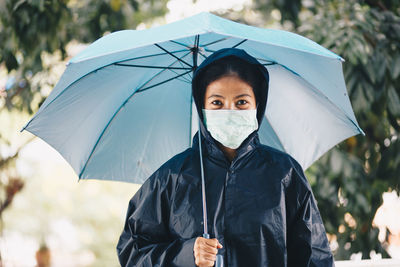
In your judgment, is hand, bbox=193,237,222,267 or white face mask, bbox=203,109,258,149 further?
white face mask, bbox=203,109,258,149

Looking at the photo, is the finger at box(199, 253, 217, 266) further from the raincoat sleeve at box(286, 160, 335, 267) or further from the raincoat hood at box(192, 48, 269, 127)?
the raincoat hood at box(192, 48, 269, 127)

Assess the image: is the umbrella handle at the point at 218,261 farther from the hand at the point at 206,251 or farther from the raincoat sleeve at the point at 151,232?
the raincoat sleeve at the point at 151,232

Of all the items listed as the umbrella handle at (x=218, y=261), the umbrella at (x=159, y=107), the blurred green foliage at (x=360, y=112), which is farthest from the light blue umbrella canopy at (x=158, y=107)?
the blurred green foliage at (x=360, y=112)

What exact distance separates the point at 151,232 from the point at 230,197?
1.20 ft

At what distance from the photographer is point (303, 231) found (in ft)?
6.89

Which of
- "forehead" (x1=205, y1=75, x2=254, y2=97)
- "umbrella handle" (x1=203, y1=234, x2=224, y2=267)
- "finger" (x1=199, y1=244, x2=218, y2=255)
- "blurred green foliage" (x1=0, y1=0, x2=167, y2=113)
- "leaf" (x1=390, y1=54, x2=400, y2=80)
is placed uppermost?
"blurred green foliage" (x1=0, y1=0, x2=167, y2=113)

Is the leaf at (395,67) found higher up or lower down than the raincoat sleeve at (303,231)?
higher up

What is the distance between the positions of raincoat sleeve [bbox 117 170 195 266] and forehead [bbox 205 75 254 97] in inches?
16.1

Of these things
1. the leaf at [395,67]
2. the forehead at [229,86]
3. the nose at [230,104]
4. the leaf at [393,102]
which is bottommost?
the leaf at [393,102]

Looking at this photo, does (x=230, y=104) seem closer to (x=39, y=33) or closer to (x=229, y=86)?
(x=229, y=86)

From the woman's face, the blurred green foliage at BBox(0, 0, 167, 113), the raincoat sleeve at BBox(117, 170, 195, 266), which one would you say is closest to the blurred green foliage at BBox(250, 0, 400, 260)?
the blurred green foliage at BBox(0, 0, 167, 113)

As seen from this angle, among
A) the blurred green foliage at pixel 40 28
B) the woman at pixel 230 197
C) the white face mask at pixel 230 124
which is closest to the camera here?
the woman at pixel 230 197

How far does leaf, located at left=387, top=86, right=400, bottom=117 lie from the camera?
3795mm

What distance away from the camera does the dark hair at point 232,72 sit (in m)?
2.19
